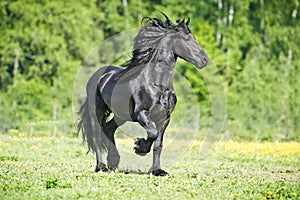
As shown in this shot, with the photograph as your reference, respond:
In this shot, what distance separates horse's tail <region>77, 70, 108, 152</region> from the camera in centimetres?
1392

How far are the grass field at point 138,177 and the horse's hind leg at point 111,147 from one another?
0.38 m

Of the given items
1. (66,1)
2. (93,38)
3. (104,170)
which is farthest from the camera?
(93,38)

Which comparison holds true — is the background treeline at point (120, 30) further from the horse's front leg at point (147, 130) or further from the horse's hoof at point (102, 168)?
the horse's front leg at point (147, 130)

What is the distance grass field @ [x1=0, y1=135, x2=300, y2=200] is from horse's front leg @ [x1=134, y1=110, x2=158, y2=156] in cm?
51

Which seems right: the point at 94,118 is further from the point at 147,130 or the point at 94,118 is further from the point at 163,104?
the point at 163,104

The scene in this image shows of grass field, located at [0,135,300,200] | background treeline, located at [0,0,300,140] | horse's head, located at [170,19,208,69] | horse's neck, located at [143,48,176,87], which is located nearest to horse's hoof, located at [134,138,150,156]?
grass field, located at [0,135,300,200]

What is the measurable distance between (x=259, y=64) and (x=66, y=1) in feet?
41.6

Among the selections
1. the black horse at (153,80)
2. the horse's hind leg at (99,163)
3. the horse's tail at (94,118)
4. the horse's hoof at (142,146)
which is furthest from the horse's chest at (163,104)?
the horse's tail at (94,118)

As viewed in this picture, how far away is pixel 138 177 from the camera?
11.8 metres

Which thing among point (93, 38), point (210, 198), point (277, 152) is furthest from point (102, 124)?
point (93, 38)

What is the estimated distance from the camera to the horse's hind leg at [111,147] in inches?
533

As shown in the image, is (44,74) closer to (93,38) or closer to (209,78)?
(93,38)

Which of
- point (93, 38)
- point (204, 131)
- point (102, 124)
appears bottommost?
point (204, 131)

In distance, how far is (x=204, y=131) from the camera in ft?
99.9
